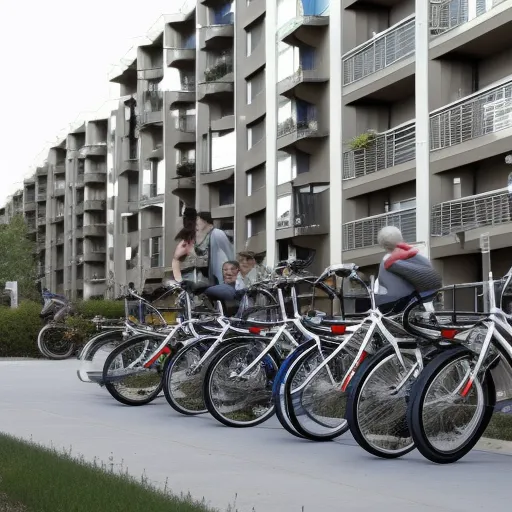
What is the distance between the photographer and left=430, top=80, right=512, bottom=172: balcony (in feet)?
112

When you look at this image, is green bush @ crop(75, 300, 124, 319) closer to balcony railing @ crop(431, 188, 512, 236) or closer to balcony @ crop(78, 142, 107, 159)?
balcony railing @ crop(431, 188, 512, 236)

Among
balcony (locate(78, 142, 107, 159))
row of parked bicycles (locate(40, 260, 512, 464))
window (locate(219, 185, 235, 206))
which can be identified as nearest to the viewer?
row of parked bicycles (locate(40, 260, 512, 464))

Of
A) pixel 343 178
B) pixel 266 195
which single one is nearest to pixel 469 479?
pixel 343 178

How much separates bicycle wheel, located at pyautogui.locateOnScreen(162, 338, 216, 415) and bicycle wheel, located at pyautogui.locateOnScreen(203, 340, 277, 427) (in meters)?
0.80

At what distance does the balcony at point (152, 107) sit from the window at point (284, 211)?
84.9 feet

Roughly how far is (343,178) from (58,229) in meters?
88.4

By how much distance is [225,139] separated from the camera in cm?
6469

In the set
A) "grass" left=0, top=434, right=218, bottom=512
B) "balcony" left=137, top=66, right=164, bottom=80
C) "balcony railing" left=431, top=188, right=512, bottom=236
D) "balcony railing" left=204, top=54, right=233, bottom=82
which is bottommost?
"grass" left=0, top=434, right=218, bottom=512

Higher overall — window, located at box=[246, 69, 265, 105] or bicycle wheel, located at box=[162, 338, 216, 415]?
window, located at box=[246, 69, 265, 105]

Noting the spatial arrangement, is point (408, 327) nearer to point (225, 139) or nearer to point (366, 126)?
point (366, 126)

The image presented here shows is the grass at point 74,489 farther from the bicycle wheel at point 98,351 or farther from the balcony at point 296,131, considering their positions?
the balcony at point 296,131

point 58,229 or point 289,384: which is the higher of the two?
point 58,229

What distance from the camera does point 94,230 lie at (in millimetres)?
112500

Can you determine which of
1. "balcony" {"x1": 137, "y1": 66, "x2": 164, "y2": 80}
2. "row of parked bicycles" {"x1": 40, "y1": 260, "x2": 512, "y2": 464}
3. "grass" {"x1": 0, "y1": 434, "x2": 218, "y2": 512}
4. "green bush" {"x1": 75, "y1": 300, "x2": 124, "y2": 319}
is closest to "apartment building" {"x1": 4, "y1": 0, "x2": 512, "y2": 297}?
"balcony" {"x1": 137, "y1": 66, "x2": 164, "y2": 80}
